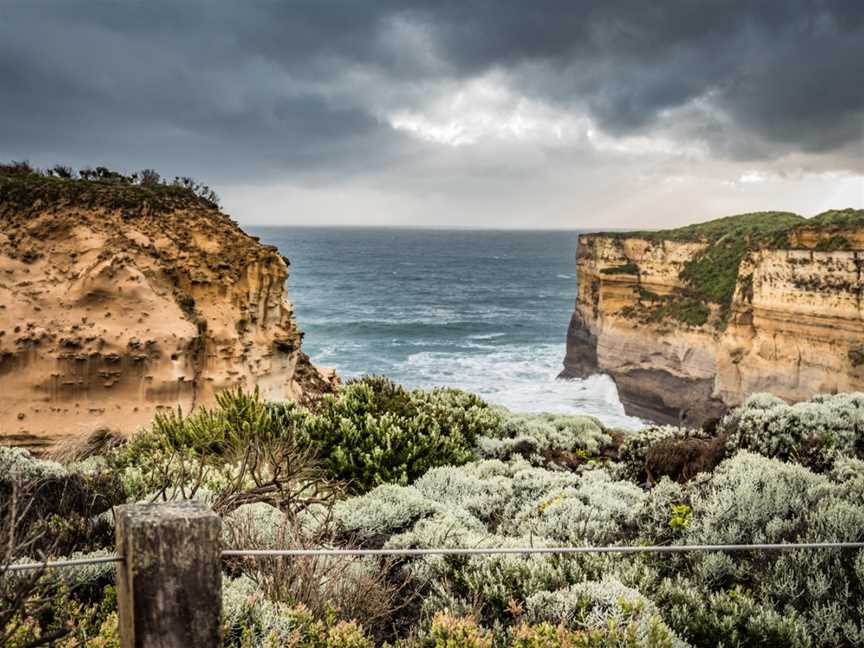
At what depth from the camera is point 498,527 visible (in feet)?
17.4

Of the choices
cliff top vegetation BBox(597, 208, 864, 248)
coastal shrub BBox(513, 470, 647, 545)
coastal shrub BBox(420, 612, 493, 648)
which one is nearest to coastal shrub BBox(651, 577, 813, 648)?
coastal shrub BBox(513, 470, 647, 545)

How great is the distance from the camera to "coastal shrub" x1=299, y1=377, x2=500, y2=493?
292 inches

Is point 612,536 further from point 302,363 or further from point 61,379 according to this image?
point 302,363

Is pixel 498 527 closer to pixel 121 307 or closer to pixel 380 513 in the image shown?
pixel 380 513

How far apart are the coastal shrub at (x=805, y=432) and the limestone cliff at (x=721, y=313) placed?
2663 centimetres

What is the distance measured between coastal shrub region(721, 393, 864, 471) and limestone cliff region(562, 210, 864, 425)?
26625 mm

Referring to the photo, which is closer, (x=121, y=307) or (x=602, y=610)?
(x=602, y=610)

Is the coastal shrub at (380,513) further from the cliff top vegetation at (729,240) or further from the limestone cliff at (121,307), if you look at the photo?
the cliff top vegetation at (729,240)

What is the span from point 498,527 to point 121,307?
12.0 metres

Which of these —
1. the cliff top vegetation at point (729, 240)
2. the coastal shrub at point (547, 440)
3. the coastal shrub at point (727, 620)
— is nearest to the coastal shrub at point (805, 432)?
the coastal shrub at point (547, 440)

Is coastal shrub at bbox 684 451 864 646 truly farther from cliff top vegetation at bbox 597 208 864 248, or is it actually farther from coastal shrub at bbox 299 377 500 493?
cliff top vegetation at bbox 597 208 864 248

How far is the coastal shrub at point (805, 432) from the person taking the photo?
23.4ft

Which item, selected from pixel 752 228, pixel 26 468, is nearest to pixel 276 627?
pixel 26 468

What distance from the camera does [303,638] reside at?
3.16 meters
